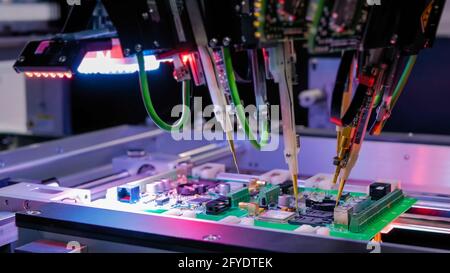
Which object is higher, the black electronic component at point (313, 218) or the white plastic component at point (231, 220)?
the white plastic component at point (231, 220)

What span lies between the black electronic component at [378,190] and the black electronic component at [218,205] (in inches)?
17.7

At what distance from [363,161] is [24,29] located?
2.31 metres

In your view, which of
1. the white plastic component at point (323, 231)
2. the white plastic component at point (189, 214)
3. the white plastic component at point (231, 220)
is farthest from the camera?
the white plastic component at point (189, 214)

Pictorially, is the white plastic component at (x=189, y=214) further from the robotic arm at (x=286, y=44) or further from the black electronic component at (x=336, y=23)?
the black electronic component at (x=336, y=23)

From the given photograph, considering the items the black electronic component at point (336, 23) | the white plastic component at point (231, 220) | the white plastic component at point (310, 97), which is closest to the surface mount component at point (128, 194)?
the white plastic component at point (231, 220)

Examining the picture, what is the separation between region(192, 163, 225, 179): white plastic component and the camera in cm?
268

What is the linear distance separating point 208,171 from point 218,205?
0.50 metres

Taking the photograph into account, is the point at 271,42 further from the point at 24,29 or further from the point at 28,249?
the point at 24,29

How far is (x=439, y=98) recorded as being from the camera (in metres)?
3.71

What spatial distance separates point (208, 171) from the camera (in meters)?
2.68

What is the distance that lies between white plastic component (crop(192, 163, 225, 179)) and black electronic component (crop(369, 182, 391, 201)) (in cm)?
62

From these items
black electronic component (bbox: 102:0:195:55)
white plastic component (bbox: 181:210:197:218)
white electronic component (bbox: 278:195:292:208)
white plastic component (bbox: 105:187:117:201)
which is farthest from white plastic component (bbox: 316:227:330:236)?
white plastic component (bbox: 105:187:117:201)

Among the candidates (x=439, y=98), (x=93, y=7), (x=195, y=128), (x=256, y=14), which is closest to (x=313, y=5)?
(x=256, y=14)

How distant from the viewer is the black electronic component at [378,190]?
2.27 m
